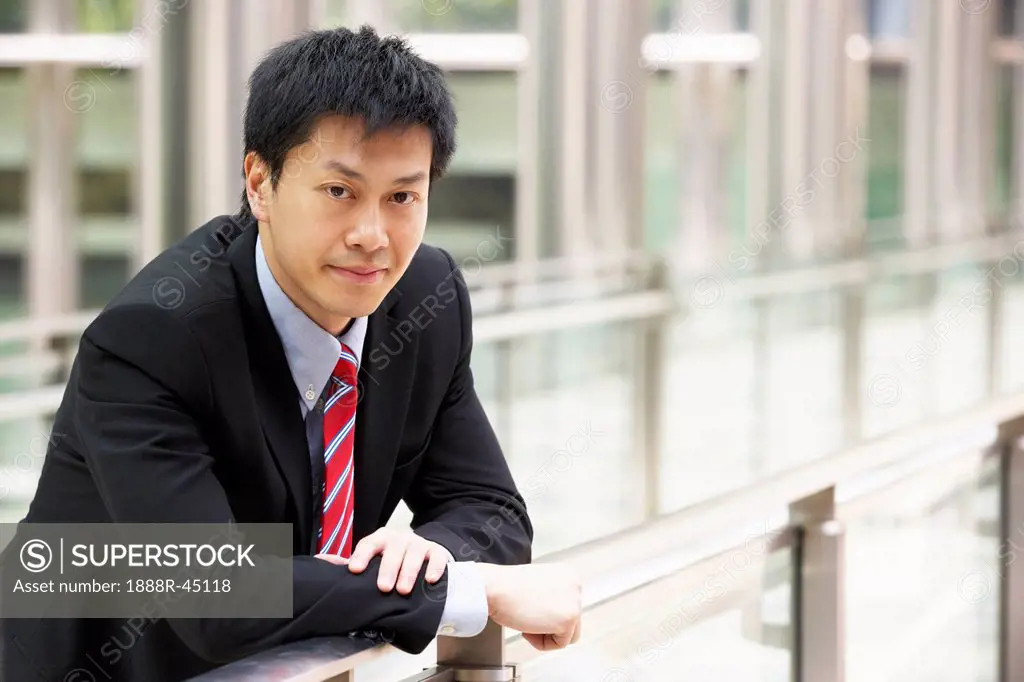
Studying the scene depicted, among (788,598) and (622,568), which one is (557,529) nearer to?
(788,598)

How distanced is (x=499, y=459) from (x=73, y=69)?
132 inches

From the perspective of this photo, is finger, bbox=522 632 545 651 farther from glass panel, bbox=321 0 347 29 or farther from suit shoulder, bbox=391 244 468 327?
glass panel, bbox=321 0 347 29

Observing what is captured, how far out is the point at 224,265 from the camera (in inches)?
63.8

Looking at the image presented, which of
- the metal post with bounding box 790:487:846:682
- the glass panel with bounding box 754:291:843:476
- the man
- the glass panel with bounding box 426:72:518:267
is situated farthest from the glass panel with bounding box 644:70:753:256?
A: the man

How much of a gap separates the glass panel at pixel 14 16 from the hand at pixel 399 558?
3.66 meters

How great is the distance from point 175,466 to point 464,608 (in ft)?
1.12

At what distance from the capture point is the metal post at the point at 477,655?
1.37 meters

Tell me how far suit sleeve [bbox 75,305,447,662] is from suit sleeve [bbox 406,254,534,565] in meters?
0.33

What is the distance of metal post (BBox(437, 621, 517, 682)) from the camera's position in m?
1.37

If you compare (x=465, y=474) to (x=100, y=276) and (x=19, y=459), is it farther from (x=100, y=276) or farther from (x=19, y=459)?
(x=100, y=276)

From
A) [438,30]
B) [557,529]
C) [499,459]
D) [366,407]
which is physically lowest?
[557,529]

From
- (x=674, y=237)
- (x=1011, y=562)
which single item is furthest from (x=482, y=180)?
(x=1011, y=562)

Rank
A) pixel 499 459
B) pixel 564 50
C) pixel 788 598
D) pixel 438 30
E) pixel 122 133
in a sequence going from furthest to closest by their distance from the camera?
pixel 564 50 → pixel 438 30 → pixel 122 133 → pixel 788 598 → pixel 499 459

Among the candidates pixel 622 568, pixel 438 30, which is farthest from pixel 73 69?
pixel 622 568
